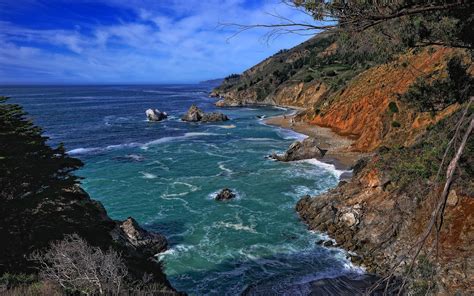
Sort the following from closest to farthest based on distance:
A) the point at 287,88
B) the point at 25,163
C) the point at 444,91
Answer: the point at 444,91, the point at 25,163, the point at 287,88

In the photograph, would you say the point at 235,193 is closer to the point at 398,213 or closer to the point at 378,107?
the point at 398,213

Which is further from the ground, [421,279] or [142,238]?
[421,279]

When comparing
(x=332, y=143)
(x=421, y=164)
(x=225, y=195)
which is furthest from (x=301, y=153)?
(x=421, y=164)

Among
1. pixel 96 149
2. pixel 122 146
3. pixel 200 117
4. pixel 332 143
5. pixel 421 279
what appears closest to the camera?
pixel 421 279

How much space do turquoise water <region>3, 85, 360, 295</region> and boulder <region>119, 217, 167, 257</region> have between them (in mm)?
764

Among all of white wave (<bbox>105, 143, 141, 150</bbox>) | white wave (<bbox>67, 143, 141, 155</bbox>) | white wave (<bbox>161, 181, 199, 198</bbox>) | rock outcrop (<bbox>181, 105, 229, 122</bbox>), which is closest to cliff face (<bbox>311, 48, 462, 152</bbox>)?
white wave (<bbox>161, 181, 199, 198</bbox>)

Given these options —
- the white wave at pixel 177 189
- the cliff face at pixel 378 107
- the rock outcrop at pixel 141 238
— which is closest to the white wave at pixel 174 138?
the white wave at pixel 177 189

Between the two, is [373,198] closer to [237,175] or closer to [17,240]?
[237,175]

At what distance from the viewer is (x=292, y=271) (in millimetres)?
21875

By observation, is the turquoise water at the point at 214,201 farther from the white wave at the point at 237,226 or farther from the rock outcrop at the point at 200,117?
the rock outcrop at the point at 200,117

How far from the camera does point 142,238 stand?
Answer: 82.1ft

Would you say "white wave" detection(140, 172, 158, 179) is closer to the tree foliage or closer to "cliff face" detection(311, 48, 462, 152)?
"cliff face" detection(311, 48, 462, 152)

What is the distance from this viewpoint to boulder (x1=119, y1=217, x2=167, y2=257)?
80.2 feet

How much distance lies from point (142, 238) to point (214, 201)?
389 inches
